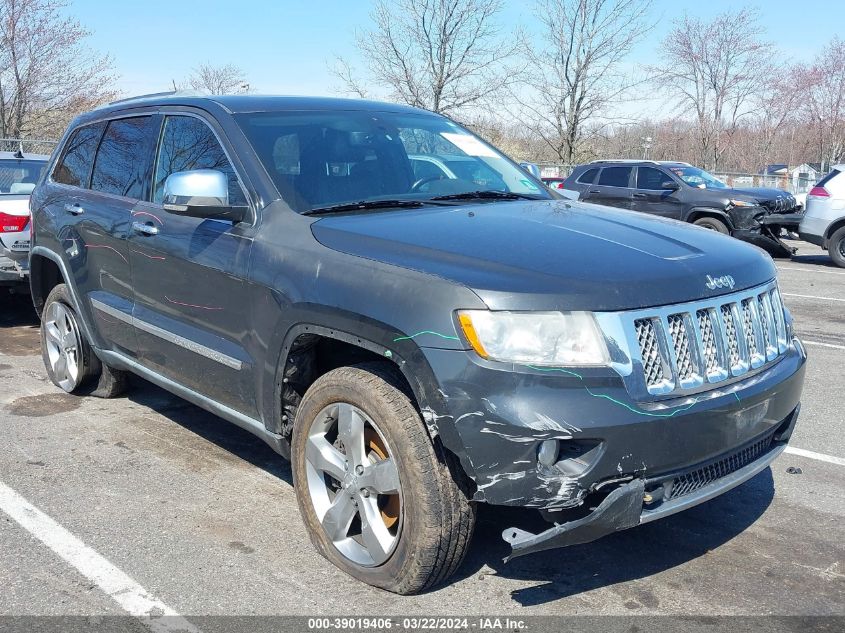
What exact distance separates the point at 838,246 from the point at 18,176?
12.2 meters

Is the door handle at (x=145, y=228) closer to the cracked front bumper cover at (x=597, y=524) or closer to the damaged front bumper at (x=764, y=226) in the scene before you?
the cracked front bumper cover at (x=597, y=524)

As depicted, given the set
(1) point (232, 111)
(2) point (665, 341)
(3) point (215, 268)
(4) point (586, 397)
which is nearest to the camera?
(4) point (586, 397)

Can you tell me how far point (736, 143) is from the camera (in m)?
37.2

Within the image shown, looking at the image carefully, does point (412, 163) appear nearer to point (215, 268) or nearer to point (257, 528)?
point (215, 268)

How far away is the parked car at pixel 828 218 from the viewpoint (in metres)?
14.1

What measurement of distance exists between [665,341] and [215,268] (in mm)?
1988

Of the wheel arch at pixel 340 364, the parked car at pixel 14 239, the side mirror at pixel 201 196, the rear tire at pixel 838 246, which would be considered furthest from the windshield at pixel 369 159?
the rear tire at pixel 838 246

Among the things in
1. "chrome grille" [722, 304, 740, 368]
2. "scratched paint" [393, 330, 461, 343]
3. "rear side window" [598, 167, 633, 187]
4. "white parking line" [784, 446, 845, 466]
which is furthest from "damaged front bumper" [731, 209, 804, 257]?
"scratched paint" [393, 330, 461, 343]

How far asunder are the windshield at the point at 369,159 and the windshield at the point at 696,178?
11.5 meters

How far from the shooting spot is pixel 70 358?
5703 mm

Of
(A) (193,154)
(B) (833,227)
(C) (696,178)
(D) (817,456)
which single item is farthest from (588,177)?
(A) (193,154)

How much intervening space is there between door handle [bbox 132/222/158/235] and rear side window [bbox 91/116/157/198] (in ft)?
0.74

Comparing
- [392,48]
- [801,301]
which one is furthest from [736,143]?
[801,301]

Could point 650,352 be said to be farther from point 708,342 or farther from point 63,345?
point 63,345
